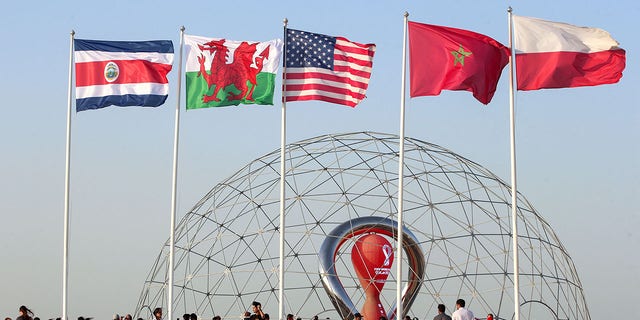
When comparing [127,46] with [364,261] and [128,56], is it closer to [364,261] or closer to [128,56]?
[128,56]

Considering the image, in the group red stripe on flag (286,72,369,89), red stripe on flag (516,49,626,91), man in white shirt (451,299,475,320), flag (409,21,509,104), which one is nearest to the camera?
man in white shirt (451,299,475,320)

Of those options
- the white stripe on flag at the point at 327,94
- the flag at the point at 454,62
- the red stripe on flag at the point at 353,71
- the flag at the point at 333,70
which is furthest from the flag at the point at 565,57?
the white stripe on flag at the point at 327,94

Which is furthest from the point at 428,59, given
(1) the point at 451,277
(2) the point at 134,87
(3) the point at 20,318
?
(1) the point at 451,277

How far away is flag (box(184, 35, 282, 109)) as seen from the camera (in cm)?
3142

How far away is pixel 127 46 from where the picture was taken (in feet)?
103

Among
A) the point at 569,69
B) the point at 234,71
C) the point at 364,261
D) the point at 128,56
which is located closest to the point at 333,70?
the point at 234,71

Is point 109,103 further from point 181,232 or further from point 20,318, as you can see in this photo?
point 181,232

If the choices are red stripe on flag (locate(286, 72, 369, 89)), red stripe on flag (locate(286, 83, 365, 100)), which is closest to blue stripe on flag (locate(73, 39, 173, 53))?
red stripe on flag (locate(286, 72, 369, 89))

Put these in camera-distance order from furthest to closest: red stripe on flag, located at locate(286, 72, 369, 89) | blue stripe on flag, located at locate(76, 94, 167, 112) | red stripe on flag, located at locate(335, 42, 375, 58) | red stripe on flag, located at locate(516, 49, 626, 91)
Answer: red stripe on flag, located at locate(335, 42, 375, 58) < red stripe on flag, located at locate(286, 72, 369, 89) < blue stripe on flag, located at locate(76, 94, 167, 112) < red stripe on flag, located at locate(516, 49, 626, 91)

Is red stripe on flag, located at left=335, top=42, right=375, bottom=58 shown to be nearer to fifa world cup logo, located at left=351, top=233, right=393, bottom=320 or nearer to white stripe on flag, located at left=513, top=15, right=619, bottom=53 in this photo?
white stripe on flag, located at left=513, top=15, right=619, bottom=53

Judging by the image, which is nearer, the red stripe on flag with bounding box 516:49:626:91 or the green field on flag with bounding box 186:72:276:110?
the red stripe on flag with bounding box 516:49:626:91

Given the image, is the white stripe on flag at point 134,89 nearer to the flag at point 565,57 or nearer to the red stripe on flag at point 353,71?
the red stripe on flag at point 353,71

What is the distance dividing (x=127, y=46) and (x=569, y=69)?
12.2 meters

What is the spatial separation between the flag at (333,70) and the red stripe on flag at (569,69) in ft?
14.8
